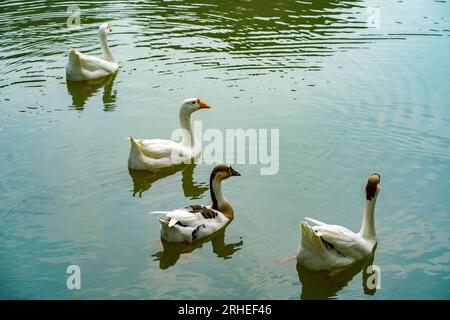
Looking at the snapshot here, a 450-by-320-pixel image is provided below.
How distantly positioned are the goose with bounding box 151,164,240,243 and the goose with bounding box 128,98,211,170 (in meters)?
1.80

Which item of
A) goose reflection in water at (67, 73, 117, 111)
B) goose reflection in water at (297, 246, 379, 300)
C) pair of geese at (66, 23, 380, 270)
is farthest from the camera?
goose reflection in water at (67, 73, 117, 111)

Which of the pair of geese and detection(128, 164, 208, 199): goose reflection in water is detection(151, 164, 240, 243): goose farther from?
detection(128, 164, 208, 199): goose reflection in water

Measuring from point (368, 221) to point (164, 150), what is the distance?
3894 millimetres

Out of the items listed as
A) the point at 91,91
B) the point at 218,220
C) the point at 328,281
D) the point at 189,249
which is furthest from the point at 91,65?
the point at 328,281

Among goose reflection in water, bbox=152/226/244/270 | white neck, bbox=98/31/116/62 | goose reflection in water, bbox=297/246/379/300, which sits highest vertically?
white neck, bbox=98/31/116/62

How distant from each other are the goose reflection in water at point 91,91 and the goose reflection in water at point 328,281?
699 cm

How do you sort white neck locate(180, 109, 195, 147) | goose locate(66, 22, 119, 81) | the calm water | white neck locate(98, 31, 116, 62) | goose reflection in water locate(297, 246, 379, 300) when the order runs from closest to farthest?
1. goose reflection in water locate(297, 246, 379, 300)
2. the calm water
3. white neck locate(180, 109, 195, 147)
4. goose locate(66, 22, 119, 81)
5. white neck locate(98, 31, 116, 62)

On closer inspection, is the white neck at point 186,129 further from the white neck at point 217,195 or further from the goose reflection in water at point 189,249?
the goose reflection in water at point 189,249

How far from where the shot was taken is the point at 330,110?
13312 mm

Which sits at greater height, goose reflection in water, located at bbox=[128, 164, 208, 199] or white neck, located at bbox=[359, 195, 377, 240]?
white neck, located at bbox=[359, 195, 377, 240]

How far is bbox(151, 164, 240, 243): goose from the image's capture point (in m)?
8.91

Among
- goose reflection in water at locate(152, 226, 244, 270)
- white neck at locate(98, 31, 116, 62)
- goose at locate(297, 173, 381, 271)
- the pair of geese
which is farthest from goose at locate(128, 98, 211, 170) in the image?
white neck at locate(98, 31, 116, 62)
